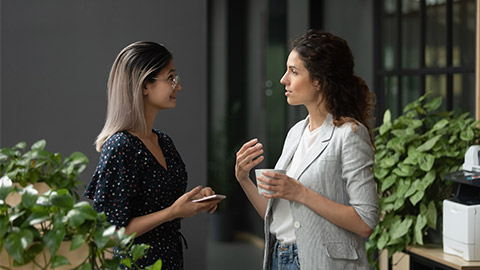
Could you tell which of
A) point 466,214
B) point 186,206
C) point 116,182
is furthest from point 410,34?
point 116,182

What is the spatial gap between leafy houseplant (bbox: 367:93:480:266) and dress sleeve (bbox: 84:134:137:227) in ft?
6.80

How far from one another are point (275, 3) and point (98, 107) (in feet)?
9.66

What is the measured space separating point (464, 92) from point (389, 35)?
1.10 meters

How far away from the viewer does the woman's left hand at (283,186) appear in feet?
6.20

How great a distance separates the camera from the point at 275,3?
5.58m

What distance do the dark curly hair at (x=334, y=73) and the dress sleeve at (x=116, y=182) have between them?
66cm

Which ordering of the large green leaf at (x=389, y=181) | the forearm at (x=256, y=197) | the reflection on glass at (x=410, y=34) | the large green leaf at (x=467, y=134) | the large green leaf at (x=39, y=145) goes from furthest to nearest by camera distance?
the reflection on glass at (x=410, y=34), the large green leaf at (x=389, y=181), the large green leaf at (x=467, y=134), the large green leaf at (x=39, y=145), the forearm at (x=256, y=197)

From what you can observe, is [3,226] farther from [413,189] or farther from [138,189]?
[413,189]

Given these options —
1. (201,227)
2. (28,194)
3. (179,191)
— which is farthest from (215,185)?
(28,194)

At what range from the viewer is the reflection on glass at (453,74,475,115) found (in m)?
3.84

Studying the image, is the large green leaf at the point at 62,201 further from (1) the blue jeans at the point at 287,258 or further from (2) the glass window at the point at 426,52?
(2) the glass window at the point at 426,52

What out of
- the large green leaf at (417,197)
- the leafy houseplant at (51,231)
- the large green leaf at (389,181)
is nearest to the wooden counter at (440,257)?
the large green leaf at (417,197)

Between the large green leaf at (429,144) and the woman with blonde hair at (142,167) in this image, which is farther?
the large green leaf at (429,144)

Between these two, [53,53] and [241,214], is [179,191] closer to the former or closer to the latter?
[53,53]
